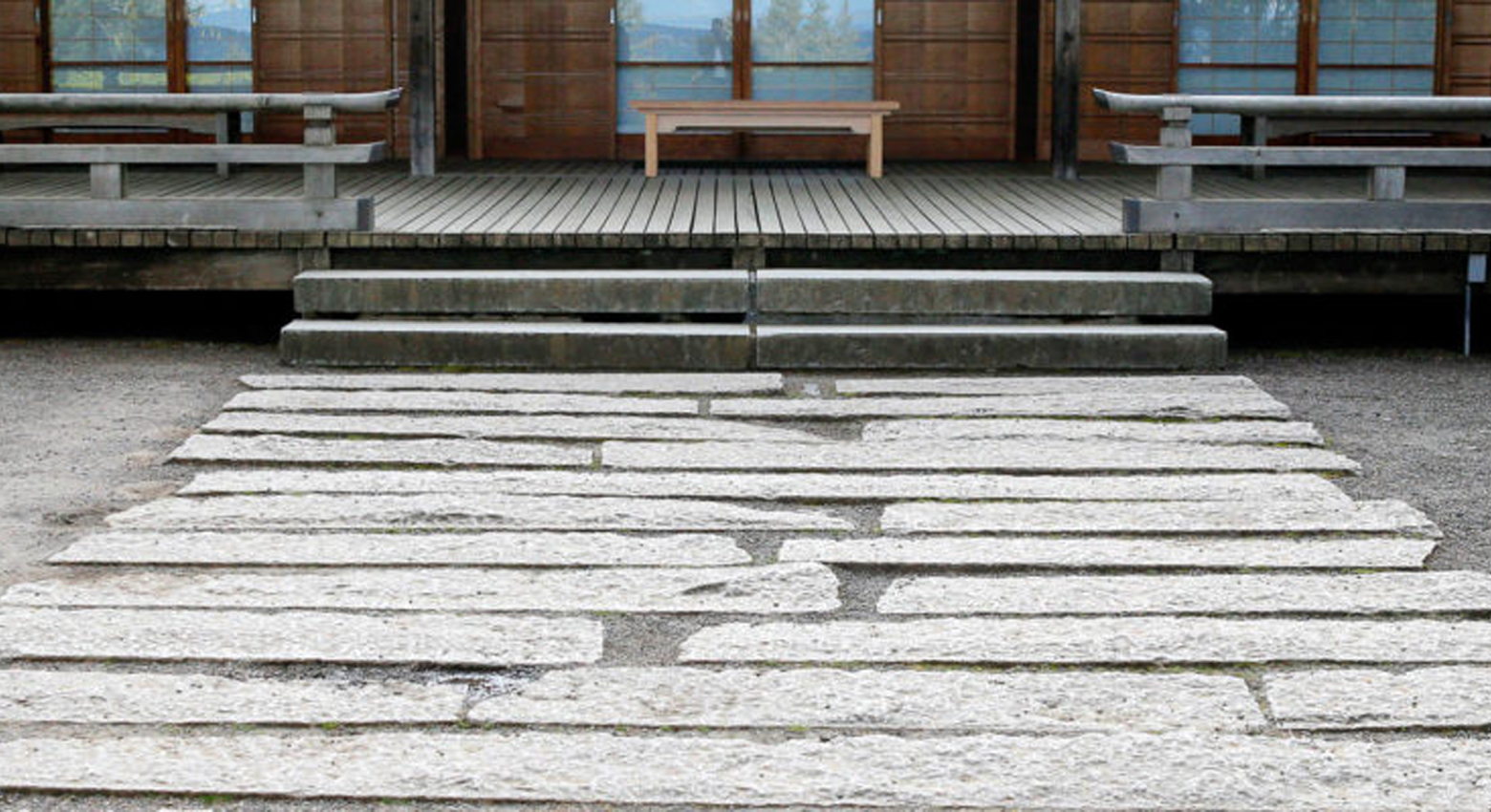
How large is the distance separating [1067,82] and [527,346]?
4550 mm

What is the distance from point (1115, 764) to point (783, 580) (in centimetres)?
120

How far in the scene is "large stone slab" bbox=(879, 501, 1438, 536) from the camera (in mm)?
4785

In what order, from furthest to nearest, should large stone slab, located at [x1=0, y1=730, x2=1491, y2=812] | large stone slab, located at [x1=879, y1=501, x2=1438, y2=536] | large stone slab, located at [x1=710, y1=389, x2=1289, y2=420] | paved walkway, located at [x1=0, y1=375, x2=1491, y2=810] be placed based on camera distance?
large stone slab, located at [x1=710, y1=389, x2=1289, y2=420] → large stone slab, located at [x1=879, y1=501, x2=1438, y2=536] → paved walkway, located at [x1=0, y1=375, x2=1491, y2=810] → large stone slab, located at [x1=0, y1=730, x2=1491, y2=812]

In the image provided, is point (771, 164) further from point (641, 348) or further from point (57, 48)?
point (641, 348)

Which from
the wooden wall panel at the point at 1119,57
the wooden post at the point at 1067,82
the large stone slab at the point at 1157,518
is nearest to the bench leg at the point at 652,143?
the wooden post at the point at 1067,82

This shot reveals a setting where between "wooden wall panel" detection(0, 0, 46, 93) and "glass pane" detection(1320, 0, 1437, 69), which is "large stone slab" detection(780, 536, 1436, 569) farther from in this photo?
"wooden wall panel" detection(0, 0, 46, 93)

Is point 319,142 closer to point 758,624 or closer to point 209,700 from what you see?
point 758,624

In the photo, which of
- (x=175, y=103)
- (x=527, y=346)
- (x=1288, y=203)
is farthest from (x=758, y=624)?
(x=175, y=103)

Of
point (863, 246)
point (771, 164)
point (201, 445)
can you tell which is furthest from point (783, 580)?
point (771, 164)

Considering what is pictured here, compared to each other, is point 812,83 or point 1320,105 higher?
point 812,83

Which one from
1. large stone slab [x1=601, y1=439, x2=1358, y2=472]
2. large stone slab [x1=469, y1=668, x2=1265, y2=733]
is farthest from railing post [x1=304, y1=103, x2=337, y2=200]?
large stone slab [x1=469, y1=668, x2=1265, y2=733]

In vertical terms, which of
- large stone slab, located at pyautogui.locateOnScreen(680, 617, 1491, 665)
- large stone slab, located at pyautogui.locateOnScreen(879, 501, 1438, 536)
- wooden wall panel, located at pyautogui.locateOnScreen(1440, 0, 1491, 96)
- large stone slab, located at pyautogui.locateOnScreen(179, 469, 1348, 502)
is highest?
wooden wall panel, located at pyautogui.locateOnScreen(1440, 0, 1491, 96)

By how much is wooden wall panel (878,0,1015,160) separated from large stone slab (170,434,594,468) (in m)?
6.98

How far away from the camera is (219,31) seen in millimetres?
12188
